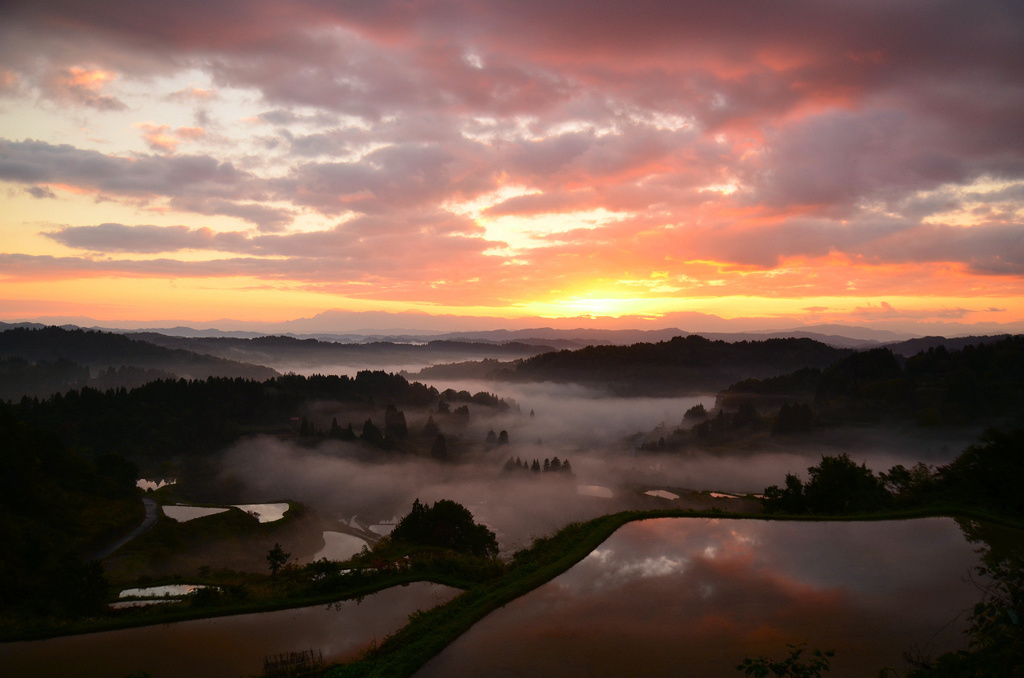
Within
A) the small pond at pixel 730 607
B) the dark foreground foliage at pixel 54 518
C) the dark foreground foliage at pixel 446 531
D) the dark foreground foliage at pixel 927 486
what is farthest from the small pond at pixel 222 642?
the dark foreground foliage at pixel 927 486

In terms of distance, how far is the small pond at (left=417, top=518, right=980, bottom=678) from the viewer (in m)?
14.3

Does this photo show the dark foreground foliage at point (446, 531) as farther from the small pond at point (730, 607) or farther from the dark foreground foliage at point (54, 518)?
the small pond at point (730, 607)

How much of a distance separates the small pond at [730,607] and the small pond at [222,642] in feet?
21.0

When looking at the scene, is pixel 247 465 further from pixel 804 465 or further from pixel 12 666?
pixel 804 465

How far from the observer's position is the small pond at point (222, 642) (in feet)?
63.1

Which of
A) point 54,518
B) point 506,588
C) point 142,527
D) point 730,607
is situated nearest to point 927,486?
point 730,607

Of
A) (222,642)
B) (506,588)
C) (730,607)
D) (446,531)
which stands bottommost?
(446,531)

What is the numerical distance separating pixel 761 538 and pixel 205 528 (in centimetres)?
8706

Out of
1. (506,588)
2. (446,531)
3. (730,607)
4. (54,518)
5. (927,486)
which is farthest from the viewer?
(54,518)

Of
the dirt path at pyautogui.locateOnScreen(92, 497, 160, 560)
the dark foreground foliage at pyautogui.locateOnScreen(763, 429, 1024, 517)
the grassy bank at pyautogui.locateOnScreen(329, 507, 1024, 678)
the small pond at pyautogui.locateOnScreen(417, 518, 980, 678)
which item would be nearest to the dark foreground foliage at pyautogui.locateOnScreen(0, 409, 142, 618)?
the dirt path at pyautogui.locateOnScreen(92, 497, 160, 560)

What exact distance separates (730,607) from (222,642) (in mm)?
19711

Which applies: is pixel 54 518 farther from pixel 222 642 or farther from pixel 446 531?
pixel 222 642

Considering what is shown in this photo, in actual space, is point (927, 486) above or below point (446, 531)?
above

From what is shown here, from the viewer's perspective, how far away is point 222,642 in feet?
68.4
